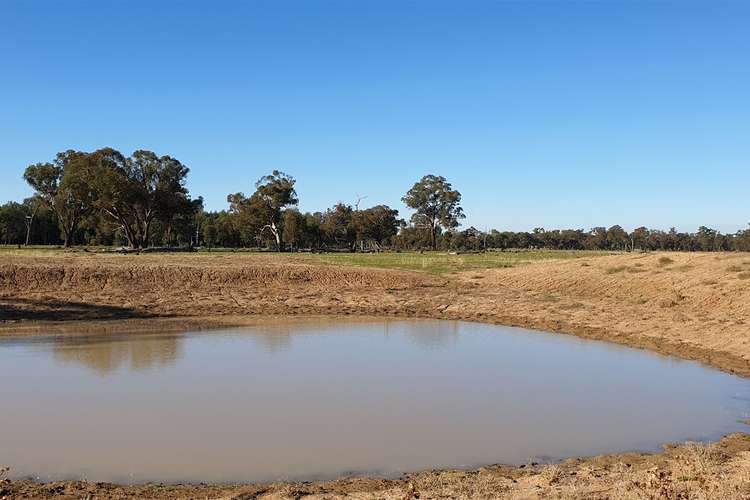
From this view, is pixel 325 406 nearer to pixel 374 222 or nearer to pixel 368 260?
pixel 368 260

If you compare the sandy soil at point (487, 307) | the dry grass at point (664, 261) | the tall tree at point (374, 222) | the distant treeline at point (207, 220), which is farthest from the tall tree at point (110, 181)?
the dry grass at point (664, 261)

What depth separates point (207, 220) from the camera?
5295 inches

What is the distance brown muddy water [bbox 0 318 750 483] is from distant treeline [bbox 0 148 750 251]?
183ft

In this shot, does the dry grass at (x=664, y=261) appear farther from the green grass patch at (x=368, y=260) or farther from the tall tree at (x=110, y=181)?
the tall tree at (x=110, y=181)

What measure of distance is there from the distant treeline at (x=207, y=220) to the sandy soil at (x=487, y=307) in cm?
3756

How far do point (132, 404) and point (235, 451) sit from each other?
379 centimetres

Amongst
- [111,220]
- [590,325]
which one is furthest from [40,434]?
[111,220]

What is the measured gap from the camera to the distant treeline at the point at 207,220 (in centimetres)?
7031

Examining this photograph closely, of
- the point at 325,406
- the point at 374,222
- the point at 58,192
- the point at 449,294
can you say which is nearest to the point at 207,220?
the point at 374,222

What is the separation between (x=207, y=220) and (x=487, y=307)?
4505 inches

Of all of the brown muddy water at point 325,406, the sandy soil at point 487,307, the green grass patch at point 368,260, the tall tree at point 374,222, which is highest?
the tall tree at point 374,222

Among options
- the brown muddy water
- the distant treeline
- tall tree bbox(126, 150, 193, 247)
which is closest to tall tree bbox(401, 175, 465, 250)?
the distant treeline

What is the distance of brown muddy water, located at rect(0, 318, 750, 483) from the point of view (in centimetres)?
922

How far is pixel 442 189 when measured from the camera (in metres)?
108
